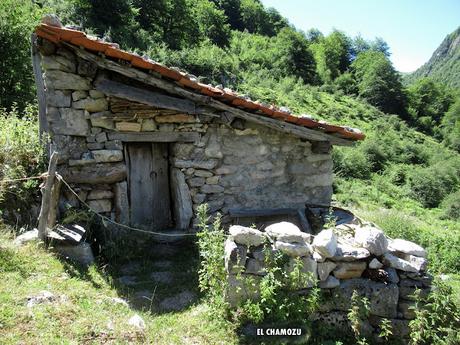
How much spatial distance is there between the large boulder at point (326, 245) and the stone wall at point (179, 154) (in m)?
2.44

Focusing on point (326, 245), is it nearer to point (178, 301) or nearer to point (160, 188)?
point (178, 301)

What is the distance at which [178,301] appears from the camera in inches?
169

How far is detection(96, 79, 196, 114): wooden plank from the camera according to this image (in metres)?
5.32

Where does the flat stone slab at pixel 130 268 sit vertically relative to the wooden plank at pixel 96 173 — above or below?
below

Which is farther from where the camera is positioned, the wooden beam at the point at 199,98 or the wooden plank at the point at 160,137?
Answer: the wooden plank at the point at 160,137

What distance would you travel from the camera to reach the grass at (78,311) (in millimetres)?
3165

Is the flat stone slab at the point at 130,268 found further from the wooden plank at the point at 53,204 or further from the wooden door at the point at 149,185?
the wooden plank at the point at 53,204

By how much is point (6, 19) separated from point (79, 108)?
27.8ft

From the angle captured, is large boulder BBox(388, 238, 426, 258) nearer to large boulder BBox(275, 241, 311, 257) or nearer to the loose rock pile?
the loose rock pile

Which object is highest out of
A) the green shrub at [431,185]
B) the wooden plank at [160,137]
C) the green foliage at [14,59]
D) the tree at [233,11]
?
the tree at [233,11]

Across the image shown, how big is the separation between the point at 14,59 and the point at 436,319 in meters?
12.6

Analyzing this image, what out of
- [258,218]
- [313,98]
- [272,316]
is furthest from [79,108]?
[313,98]

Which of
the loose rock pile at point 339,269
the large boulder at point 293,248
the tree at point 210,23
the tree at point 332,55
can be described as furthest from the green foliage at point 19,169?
the tree at point 332,55

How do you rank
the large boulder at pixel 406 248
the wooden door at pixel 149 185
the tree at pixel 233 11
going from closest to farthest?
the large boulder at pixel 406 248
the wooden door at pixel 149 185
the tree at pixel 233 11
